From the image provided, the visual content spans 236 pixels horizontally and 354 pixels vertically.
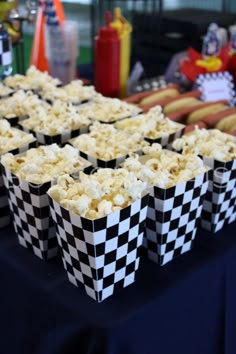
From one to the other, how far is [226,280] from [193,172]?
0.31 meters

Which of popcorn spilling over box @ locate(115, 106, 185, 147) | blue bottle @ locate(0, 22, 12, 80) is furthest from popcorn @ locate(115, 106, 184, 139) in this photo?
blue bottle @ locate(0, 22, 12, 80)

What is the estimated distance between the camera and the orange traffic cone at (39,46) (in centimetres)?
228

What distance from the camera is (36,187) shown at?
100 centimetres

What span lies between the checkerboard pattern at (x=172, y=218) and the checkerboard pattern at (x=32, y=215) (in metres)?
0.22

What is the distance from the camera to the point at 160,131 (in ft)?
4.29

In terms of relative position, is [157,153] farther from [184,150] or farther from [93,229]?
[93,229]

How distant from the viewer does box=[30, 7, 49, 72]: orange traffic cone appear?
2281mm

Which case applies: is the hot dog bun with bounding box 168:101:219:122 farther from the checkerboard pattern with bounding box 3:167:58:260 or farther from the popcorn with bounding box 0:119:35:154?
the checkerboard pattern with bounding box 3:167:58:260

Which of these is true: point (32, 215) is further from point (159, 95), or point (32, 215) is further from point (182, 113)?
point (159, 95)

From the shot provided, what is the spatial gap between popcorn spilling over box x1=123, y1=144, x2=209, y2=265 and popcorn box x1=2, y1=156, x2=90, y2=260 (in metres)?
0.17

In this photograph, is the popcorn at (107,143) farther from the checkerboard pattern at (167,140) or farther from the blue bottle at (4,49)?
the blue bottle at (4,49)

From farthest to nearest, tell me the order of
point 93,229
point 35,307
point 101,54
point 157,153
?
point 101,54, point 157,153, point 35,307, point 93,229

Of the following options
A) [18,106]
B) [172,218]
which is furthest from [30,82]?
[172,218]

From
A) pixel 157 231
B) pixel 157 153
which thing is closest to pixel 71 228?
pixel 157 231
